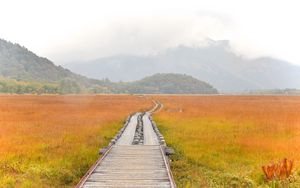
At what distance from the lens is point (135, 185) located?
42.0 ft

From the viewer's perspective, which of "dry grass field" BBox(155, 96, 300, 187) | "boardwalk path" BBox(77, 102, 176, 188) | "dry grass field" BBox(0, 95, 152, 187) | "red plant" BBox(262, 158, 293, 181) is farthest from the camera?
"dry grass field" BBox(155, 96, 300, 187)

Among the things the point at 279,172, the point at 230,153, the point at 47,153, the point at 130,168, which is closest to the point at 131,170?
the point at 130,168

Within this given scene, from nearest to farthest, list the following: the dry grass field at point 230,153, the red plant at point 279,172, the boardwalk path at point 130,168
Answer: the boardwalk path at point 130,168
the red plant at point 279,172
the dry grass field at point 230,153

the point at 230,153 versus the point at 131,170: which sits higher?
the point at 131,170

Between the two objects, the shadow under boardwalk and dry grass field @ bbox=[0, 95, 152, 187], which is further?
dry grass field @ bbox=[0, 95, 152, 187]

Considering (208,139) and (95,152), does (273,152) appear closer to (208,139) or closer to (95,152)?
(208,139)

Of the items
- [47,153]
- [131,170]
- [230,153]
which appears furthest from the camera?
[230,153]

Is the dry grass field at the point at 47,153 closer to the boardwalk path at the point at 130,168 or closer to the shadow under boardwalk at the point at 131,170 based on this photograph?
the boardwalk path at the point at 130,168

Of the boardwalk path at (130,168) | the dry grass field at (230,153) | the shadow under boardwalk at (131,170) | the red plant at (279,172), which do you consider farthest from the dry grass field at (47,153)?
the red plant at (279,172)

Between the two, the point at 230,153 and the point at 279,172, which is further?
the point at 230,153

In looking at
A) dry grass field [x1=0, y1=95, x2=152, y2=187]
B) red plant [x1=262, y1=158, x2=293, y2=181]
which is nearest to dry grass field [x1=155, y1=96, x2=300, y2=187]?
red plant [x1=262, y1=158, x2=293, y2=181]

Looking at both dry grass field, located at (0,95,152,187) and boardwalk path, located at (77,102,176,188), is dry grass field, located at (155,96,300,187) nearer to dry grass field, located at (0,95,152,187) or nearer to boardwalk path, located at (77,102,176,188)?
boardwalk path, located at (77,102,176,188)

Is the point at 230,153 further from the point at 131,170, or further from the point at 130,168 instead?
the point at 131,170

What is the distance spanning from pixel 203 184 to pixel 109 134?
15.3m
